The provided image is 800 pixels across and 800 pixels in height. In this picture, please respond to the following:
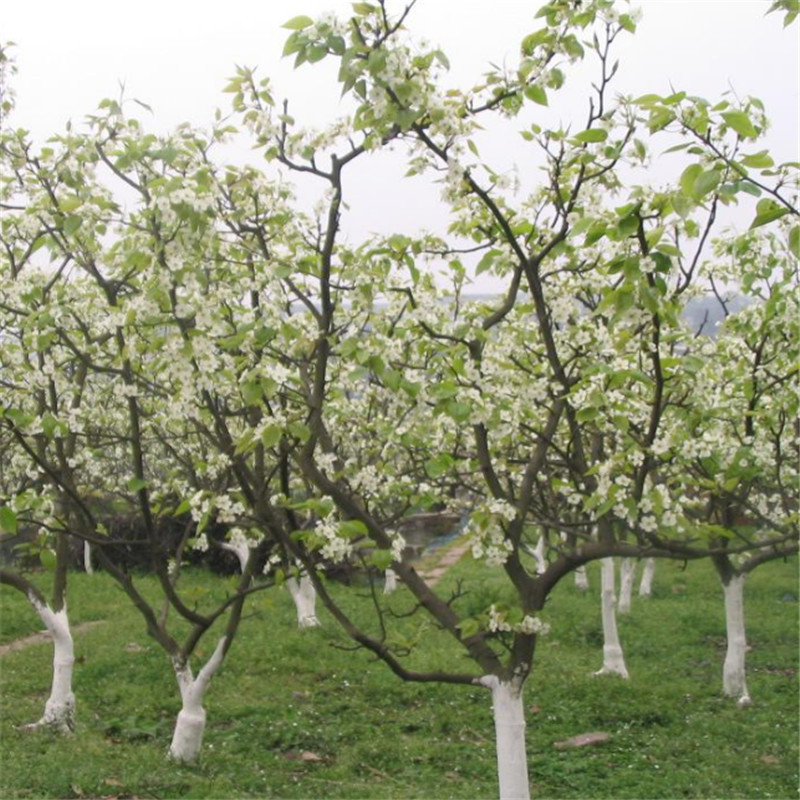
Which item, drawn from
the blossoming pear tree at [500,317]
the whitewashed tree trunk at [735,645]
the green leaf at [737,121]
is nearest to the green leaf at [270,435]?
the blossoming pear tree at [500,317]

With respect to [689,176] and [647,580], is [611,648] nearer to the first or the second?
[647,580]

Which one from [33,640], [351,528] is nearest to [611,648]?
[351,528]

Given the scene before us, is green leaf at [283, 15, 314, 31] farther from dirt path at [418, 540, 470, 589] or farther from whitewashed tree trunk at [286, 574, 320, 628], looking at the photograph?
dirt path at [418, 540, 470, 589]

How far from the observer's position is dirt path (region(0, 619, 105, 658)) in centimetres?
1352

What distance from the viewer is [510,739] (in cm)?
599

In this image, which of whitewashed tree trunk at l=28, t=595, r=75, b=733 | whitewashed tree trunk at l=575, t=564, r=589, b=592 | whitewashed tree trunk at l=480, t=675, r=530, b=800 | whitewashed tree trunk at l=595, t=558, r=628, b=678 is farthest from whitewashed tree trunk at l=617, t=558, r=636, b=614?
whitewashed tree trunk at l=480, t=675, r=530, b=800

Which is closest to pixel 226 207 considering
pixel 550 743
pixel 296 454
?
pixel 296 454

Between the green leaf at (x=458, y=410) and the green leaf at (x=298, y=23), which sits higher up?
the green leaf at (x=298, y=23)

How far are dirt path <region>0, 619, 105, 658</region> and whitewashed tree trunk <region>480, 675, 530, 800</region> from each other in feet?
30.3

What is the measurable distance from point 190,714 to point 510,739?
3272mm

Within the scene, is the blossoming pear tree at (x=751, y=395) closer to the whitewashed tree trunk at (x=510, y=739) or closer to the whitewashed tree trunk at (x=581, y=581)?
the whitewashed tree trunk at (x=510, y=739)

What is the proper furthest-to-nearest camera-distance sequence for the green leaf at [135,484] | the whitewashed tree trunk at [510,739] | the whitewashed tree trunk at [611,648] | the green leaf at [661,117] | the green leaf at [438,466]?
the whitewashed tree trunk at [611,648], the green leaf at [135,484], the whitewashed tree trunk at [510,739], the green leaf at [438,466], the green leaf at [661,117]

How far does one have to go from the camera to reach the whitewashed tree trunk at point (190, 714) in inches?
309

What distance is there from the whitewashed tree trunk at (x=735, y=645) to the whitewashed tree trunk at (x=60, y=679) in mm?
7235
